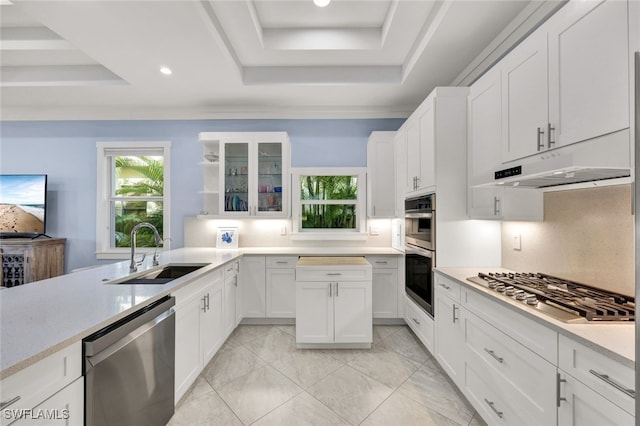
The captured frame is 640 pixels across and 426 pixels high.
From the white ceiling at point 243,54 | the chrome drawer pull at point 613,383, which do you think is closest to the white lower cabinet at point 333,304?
the chrome drawer pull at point 613,383

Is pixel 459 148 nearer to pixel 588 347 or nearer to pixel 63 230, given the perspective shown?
pixel 588 347

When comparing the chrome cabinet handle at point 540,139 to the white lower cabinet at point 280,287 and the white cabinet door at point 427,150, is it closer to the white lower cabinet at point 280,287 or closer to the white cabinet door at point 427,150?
the white cabinet door at point 427,150

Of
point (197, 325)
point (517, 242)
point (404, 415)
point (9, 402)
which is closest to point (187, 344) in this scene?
point (197, 325)

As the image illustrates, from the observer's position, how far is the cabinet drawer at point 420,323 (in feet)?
7.68

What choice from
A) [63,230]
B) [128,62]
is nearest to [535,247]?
[128,62]

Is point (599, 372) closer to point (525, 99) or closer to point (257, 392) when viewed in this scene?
point (525, 99)

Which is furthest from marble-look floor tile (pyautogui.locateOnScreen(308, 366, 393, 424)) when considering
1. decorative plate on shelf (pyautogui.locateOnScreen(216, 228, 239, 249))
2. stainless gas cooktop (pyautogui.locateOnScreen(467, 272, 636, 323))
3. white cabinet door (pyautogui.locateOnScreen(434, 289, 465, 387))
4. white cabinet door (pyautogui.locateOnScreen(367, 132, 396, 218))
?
decorative plate on shelf (pyautogui.locateOnScreen(216, 228, 239, 249))

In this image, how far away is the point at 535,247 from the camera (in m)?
1.94

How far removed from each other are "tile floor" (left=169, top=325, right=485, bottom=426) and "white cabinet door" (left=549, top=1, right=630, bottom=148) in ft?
5.91

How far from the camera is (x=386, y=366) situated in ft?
7.61

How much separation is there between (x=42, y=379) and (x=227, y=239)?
2.74 meters

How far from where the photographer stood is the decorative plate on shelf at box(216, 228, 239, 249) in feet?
11.7

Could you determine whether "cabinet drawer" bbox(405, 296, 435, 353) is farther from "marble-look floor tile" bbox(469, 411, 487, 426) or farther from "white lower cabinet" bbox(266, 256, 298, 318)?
"white lower cabinet" bbox(266, 256, 298, 318)

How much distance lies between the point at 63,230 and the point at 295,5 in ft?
13.7
